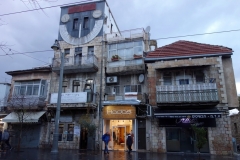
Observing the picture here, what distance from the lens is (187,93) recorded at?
1631 cm

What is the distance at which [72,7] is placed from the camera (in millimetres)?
22891

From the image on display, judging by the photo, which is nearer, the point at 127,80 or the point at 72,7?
the point at 127,80

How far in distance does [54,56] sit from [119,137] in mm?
11300

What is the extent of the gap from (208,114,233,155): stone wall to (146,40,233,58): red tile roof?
5515 millimetres

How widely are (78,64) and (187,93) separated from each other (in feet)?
35.5

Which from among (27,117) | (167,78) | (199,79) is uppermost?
(167,78)

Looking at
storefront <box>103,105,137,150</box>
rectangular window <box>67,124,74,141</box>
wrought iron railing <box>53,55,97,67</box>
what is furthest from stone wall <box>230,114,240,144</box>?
rectangular window <box>67,124,74,141</box>

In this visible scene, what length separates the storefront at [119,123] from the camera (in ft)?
59.1

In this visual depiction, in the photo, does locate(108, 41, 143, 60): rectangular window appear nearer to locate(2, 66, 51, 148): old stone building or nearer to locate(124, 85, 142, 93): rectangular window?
locate(124, 85, 142, 93): rectangular window

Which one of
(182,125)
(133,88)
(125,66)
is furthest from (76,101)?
(182,125)

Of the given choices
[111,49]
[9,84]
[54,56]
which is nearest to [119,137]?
[111,49]

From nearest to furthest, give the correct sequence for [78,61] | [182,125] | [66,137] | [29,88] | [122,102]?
[182,125]
[122,102]
[66,137]
[78,61]
[29,88]

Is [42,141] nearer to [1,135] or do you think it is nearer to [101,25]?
[1,135]

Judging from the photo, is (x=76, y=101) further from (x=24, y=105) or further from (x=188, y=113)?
(x=188, y=113)
